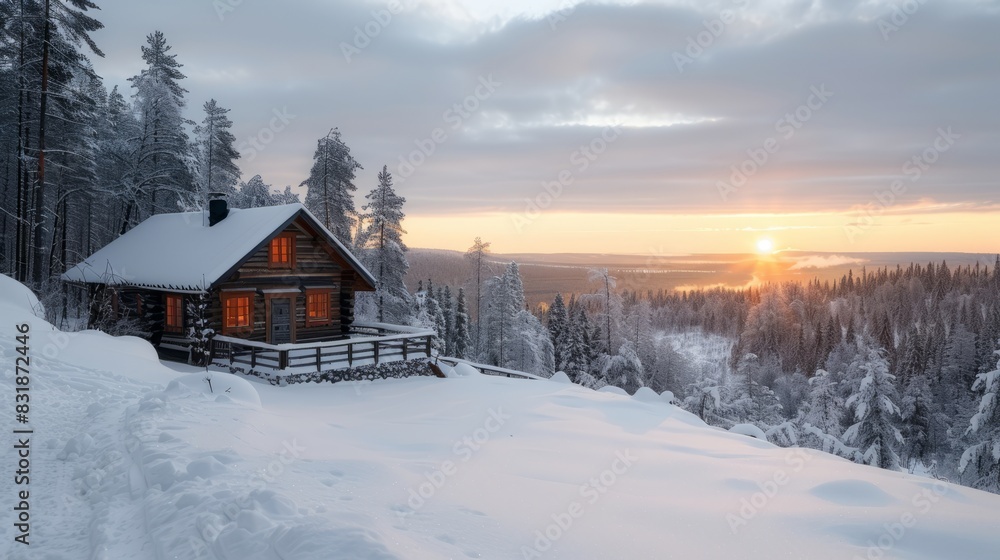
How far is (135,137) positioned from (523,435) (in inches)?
1158

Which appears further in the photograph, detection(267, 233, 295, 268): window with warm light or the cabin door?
the cabin door

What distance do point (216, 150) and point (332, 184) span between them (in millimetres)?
12313

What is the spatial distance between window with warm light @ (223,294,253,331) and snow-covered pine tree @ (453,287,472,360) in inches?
1369

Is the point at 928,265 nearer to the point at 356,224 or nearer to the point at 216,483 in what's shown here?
the point at 356,224

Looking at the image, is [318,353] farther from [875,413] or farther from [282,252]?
[875,413]

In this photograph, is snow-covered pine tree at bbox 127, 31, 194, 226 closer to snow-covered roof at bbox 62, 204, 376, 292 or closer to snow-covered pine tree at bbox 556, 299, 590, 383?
snow-covered roof at bbox 62, 204, 376, 292

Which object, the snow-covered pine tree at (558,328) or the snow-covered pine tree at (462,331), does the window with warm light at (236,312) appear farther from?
the snow-covered pine tree at (462,331)

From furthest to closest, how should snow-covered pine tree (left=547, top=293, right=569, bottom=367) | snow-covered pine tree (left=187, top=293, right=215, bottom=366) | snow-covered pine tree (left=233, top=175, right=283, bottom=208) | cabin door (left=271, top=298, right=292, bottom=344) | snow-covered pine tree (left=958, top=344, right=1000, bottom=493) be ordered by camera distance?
snow-covered pine tree (left=547, top=293, right=569, bottom=367)
snow-covered pine tree (left=233, top=175, right=283, bottom=208)
snow-covered pine tree (left=958, top=344, right=1000, bottom=493)
cabin door (left=271, top=298, right=292, bottom=344)
snow-covered pine tree (left=187, top=293, right=215, bottom=366)

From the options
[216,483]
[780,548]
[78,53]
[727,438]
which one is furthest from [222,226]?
[780,548]

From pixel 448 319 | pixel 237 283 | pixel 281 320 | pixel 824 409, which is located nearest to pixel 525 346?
pixel 448 319

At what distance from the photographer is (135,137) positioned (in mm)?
29344

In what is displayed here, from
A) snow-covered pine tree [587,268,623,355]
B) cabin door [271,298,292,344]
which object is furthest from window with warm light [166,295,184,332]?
snow-covered pine tree [587,268,623,355]

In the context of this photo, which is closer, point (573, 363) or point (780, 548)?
point (780, 548)

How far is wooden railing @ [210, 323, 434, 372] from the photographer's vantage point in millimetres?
17531
